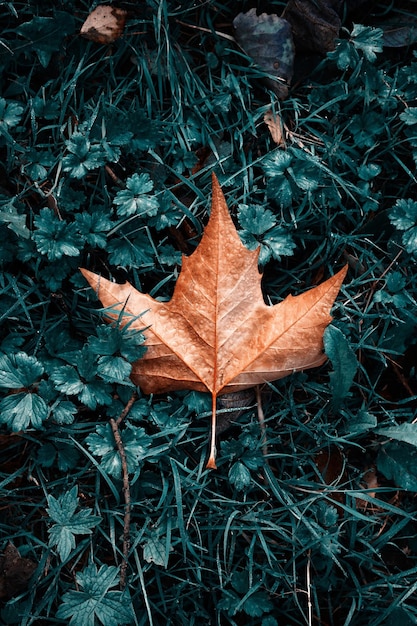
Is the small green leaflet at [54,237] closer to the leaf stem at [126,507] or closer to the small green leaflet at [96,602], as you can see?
the leaf stem at [126,507]

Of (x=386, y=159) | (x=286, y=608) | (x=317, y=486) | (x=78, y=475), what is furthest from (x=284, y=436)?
(x=386, y=159)

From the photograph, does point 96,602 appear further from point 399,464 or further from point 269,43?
point 269,43

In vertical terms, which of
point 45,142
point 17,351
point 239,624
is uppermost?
point 45,142

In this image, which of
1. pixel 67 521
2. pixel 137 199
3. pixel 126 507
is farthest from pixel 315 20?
pixel 67 521

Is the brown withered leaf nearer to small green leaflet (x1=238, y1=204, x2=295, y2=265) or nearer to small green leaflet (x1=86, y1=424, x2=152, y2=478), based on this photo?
small green leaflet (x1=238, y1=204, x2=295, y2=265)

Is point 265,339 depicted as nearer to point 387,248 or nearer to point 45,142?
point 387,248

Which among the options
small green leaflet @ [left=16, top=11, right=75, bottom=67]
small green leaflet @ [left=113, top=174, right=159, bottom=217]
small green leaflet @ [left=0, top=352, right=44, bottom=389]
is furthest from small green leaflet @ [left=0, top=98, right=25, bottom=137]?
small green leaflet @ [left=0, top=352, right=44, bottom=389]
